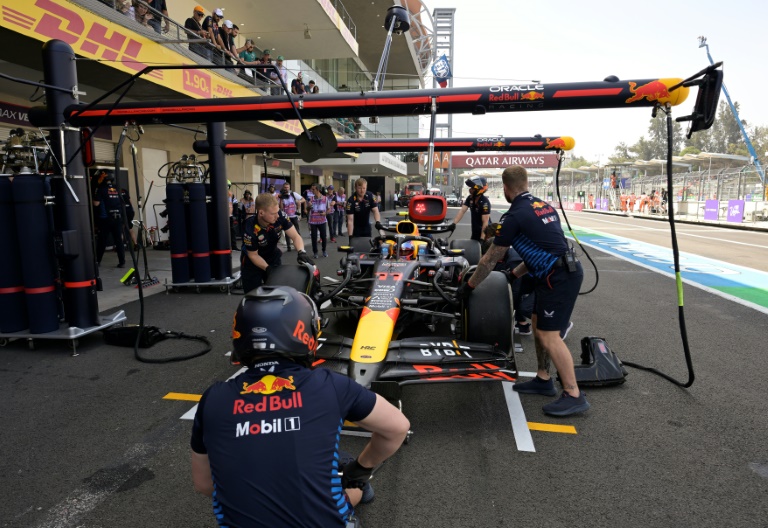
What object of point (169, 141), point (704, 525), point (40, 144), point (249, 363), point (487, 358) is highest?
point (169, 141)

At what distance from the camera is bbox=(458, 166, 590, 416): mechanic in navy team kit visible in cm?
353

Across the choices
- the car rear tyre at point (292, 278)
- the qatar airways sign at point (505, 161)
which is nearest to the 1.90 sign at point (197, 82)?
the car rear tyre at point (292, 278)

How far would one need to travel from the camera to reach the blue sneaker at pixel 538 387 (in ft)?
12.7

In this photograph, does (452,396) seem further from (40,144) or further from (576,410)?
(40,144)

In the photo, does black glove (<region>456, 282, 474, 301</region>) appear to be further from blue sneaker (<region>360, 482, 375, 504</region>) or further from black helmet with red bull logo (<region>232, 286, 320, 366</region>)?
black helmet with red bull logo (<region>232, 286, 320, 366</region>)

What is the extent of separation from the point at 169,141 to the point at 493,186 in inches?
3266

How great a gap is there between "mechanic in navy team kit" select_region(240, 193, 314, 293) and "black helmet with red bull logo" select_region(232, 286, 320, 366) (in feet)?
10.5

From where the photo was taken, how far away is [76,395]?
151 inches

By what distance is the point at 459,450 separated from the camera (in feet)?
→ 9.98

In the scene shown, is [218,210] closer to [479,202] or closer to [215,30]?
[479,202]

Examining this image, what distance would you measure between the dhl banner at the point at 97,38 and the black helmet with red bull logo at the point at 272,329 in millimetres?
4498

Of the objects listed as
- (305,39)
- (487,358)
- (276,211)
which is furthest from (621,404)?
(305,39)

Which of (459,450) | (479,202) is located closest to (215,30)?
(479,202)

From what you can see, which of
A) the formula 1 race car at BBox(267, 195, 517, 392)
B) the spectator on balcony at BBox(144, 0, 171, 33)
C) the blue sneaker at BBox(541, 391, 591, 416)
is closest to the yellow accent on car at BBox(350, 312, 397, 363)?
the formula 1 race car at BBox(267, 195, 517, 392)
